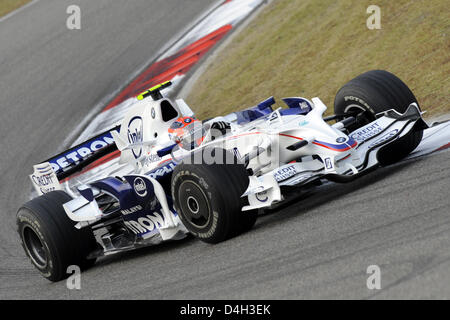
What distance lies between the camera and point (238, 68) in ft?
49.5

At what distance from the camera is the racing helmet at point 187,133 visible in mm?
8117

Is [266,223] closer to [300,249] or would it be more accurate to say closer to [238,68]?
[300,249]

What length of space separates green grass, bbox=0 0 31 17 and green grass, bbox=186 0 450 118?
11.5m

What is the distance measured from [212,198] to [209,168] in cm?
27

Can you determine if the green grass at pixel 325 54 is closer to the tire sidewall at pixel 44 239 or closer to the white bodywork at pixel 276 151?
the white bodywork at pixel 276 151

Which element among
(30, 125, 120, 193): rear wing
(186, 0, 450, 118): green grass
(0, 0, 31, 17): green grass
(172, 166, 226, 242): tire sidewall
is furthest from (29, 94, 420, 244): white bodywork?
(0, 0, 31, 17): green grass

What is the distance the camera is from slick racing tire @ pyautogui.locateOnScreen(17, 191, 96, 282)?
7.89 metres

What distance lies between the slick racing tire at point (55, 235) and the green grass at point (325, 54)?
4818mm

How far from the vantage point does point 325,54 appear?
13.3 meters

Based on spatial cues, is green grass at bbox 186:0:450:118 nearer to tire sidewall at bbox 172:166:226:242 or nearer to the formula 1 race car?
the formula 1 race car

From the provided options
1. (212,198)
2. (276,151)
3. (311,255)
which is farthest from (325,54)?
(311,255)

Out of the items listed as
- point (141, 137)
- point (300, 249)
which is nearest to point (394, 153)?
point (300, 249)
